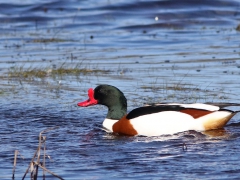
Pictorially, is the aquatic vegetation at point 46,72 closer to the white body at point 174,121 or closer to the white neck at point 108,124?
the white neck at point 108,124

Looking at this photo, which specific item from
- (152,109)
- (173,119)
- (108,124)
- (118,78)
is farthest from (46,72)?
(173,119)

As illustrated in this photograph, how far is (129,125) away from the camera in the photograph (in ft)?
28.5

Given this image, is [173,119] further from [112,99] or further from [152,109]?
[112,99]

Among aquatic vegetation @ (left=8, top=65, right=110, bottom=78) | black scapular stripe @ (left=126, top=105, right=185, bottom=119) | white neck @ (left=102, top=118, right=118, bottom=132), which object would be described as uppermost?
aquatic vegetation @ (left=8, top=65, right=110, bottom=78)

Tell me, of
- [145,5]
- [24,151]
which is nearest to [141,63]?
[24,151]

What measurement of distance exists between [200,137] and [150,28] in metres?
11.2

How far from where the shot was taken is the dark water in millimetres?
7059

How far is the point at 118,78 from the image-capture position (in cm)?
1216

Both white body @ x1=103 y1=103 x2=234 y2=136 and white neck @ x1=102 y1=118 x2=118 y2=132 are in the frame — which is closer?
white body @ x1=103 y1=103 x2=234 y2=136

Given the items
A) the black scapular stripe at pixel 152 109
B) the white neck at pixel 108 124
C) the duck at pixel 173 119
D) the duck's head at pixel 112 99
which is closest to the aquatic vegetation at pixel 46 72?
the duck's head at pixel 112 99

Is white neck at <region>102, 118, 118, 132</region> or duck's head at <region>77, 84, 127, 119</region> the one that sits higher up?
duck's head at <region>77, 84, 127, 119</region>

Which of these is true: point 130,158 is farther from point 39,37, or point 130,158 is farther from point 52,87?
point 39,37

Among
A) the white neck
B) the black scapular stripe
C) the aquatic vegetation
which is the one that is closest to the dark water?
the white neck

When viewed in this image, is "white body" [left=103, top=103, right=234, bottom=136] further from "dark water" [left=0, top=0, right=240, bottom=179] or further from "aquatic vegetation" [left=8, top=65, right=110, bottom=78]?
"aquatic vegetation" [left=8, top=65, right=110, bottom=78]
